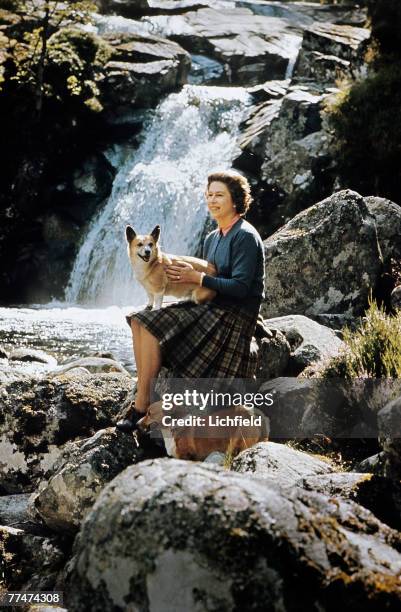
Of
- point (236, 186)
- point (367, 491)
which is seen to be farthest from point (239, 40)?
point (367, 491)

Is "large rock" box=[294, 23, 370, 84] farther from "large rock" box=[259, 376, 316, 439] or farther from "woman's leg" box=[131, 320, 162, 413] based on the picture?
"woman's leg" box=[131, 320, 162, 413]

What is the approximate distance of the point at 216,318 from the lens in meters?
5.01

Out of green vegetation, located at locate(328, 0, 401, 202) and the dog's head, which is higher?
green vegetation, located at locate(328, 0, 401, 202)

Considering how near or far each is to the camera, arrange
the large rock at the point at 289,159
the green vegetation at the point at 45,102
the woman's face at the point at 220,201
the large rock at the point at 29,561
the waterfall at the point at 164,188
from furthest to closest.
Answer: the green vegetation at the point at 45,102 → the waterfall at the point at 164,188 → the large rock at the point at 289,159 → the woman's face at the point at 220,201 → the large rock at the point at 29,561

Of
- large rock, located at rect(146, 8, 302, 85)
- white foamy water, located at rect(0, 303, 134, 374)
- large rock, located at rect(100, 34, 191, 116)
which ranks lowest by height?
white foamy water, located at rect(0, 303, 134, 374)

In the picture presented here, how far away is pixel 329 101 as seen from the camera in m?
15.9

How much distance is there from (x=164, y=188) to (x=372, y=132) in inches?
227

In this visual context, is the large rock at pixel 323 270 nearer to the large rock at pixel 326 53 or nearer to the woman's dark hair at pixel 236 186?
the woman's dark hair at pixel 236 186

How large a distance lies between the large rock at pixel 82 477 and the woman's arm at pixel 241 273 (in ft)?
4.39

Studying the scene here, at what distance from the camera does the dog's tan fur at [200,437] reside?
4.89 metres

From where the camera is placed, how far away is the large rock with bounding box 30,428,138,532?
4691 millimetres

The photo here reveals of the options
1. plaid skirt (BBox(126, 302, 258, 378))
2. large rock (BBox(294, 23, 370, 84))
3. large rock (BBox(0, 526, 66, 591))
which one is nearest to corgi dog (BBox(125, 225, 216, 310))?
plaid skirt (BBox(126, 302, 258, 378))

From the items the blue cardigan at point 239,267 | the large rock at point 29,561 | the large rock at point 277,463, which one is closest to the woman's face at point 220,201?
the blue cardigan at point 239,267

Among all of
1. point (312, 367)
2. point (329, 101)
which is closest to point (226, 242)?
point (312, 367)
